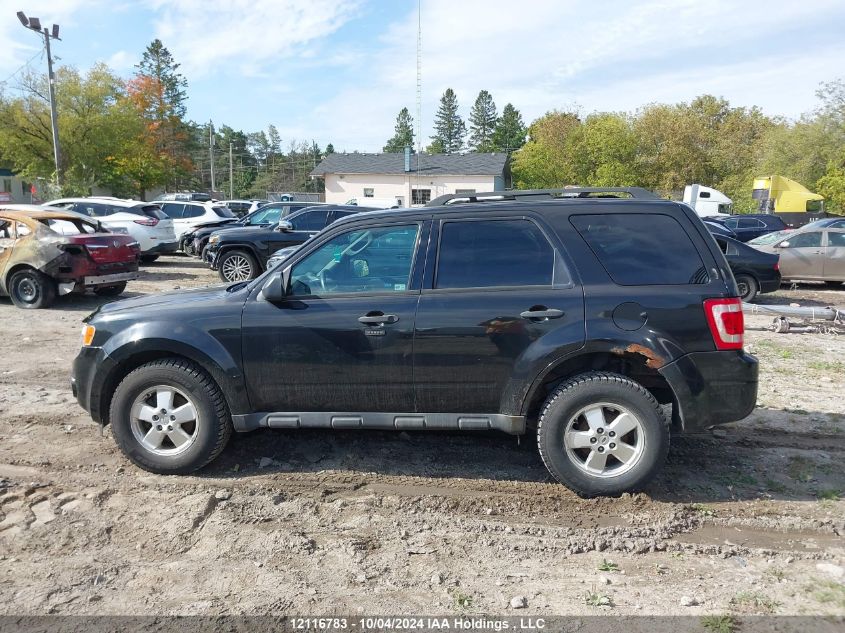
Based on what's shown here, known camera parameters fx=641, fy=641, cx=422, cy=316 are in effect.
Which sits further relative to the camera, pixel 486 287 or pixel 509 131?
pixel 509 131

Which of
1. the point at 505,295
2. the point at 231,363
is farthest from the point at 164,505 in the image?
the point at 505,295

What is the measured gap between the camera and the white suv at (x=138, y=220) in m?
16.7

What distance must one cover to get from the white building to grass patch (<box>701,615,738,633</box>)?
45.9 meters

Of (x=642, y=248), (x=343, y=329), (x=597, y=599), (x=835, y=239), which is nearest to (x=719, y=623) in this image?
(x=597, y=599)

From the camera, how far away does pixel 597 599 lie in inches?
126

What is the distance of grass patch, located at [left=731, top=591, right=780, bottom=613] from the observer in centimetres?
312

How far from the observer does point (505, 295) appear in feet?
13.8

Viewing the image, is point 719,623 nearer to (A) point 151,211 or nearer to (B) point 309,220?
(B) point 309,220

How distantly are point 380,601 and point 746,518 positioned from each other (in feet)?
7.85

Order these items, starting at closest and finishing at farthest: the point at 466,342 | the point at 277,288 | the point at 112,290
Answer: the point at 466,342 < the point at 277,288 < the point at 112,290

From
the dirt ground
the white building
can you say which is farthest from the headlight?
the white building

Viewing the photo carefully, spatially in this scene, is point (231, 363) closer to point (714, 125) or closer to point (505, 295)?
point (505, 295)

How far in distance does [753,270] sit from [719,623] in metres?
11.5

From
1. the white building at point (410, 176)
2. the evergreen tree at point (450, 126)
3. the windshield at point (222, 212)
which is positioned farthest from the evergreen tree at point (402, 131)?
the windshield at point (222, 212)
